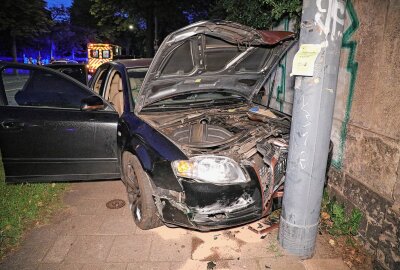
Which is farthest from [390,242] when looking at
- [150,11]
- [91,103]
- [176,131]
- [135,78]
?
[150,11]

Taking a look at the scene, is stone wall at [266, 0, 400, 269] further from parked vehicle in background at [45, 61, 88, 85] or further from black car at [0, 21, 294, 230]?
parked vehicle in background at [45, 61, 88, 85]

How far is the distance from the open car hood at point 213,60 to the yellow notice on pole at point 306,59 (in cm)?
73

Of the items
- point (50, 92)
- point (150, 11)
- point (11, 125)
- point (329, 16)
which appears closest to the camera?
point (329, 16)

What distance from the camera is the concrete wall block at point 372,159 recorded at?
8.65 ft

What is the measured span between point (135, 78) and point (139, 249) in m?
2.12

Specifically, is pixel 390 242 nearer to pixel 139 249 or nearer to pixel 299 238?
pixel 299 238

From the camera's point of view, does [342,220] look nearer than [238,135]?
No

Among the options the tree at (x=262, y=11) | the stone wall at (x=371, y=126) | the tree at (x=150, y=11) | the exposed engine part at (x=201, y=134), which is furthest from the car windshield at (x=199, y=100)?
the tree at (x=150, y=11)

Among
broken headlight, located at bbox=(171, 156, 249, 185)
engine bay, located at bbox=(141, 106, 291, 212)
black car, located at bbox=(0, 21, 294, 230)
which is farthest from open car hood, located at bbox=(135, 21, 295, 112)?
broken headlight, located at bbox=(171, 156, 249, 185)

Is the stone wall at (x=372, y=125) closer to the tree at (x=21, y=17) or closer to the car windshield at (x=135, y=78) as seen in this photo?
the car windshield at (x=135, y=78)

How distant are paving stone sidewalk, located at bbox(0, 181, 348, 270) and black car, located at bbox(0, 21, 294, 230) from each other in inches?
10.8

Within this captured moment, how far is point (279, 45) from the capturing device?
364 centimetres

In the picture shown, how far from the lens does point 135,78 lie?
386 cm

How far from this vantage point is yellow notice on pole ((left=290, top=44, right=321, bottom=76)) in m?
2.36
